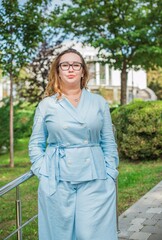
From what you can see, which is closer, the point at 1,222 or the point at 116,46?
the point at 1,222

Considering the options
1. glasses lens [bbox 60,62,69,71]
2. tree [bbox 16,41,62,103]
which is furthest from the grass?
tree [bbox 16,41,62,103]

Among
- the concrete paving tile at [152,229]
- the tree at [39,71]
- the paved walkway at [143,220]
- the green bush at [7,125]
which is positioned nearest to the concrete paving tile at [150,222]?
the paved walkway at [143,220]

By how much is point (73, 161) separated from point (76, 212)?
0.29 meters

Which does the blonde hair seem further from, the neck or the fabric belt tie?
the fabric belt tie

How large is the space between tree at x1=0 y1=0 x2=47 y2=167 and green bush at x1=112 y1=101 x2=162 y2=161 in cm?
314

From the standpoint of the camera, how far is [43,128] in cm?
228

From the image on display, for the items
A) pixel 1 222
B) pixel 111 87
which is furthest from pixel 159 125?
pixel 111 87

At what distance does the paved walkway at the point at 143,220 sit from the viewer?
3840 mm

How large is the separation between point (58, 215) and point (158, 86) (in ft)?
153

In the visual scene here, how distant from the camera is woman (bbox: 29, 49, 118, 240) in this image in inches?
84.6

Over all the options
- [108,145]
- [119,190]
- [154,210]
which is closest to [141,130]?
[119,190]

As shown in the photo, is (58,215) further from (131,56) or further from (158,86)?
(158,86)

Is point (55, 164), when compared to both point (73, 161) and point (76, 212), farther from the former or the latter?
point (76, 212)

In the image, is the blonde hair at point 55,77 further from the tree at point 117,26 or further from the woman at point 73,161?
the tree at point 117,26
